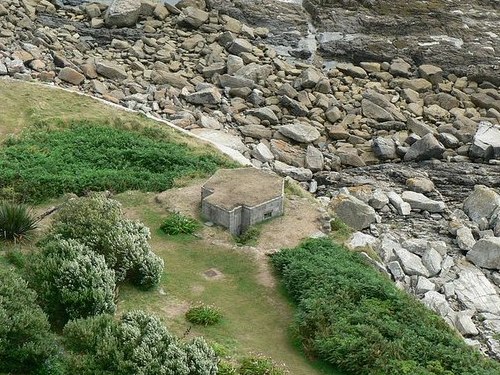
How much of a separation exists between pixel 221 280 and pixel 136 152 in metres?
7.62

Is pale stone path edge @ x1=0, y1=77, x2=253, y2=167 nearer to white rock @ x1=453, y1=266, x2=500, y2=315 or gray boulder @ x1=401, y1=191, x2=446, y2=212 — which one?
gray boulder @ x1=401, y1=191, x2=446, y2=212

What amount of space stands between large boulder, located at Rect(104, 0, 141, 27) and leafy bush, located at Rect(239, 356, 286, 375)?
2943 cm

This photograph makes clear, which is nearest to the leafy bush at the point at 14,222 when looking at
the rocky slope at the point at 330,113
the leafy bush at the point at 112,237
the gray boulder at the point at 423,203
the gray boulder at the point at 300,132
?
the leafy bush at the point at 112,237

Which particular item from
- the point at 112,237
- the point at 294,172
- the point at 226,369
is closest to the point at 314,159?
the point at 294,172

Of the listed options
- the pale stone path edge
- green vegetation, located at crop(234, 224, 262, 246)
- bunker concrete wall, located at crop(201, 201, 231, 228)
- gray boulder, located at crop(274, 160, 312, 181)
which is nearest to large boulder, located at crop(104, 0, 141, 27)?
the pale stone path edge

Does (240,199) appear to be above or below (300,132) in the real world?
above

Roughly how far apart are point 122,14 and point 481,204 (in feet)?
71.9

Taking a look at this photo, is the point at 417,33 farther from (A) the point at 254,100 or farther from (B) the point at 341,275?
(B) the point at 341,275

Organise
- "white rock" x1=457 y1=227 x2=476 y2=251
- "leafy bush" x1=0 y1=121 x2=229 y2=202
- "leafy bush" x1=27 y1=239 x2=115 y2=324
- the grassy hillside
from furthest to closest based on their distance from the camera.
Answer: "white rock" x1=457 y1=227 x2=476 y2=251
"leafy bush" x1=0 y1=121 x2=229 y2=202
the grassy hillside
"leafy bush" x1=27 y1=239 x2=115 y2=324

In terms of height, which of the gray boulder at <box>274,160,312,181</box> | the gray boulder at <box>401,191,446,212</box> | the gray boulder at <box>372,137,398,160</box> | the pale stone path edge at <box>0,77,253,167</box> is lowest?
the gray boulder at <box>372,137,398,160</box>

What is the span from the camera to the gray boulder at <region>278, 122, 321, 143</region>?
33000 millimetres

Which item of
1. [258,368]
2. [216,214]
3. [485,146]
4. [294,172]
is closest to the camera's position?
[258,368]

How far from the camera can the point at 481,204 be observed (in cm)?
2844

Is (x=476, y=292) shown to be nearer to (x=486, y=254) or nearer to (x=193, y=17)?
(x=486, y=254)
